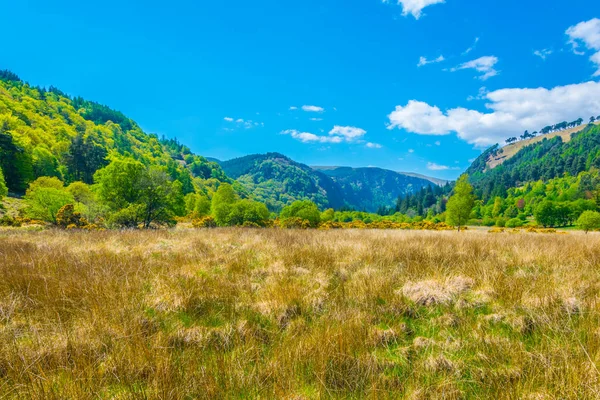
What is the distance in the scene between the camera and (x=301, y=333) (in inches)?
119

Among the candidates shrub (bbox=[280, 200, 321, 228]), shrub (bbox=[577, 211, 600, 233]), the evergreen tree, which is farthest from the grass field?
shrub (bbox=[577, 211, 600, 233])

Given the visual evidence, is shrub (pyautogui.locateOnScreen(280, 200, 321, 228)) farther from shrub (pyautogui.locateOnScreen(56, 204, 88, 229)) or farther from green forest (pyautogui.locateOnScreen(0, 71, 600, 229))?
shrub (pyautogui.locateOnScreen(56, 204, 88, 229))

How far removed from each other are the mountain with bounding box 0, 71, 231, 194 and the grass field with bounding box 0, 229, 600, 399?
7832cm

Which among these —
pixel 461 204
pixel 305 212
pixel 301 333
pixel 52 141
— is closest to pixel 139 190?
pixel 305 212

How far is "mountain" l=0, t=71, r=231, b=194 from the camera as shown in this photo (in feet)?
193

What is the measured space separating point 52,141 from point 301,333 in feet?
431

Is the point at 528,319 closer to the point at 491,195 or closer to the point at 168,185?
the point at 168,185

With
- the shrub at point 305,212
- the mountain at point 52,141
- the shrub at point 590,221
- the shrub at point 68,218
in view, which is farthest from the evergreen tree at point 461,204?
the mountain at point 52,141

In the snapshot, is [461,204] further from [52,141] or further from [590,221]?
[52,141]

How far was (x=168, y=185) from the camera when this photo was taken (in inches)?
1089

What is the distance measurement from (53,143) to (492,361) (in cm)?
13091

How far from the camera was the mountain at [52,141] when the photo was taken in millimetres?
58781

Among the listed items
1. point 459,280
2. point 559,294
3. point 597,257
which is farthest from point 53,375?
point 597,257

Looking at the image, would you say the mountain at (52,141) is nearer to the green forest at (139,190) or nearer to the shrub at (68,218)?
the green forest at (139,190)
